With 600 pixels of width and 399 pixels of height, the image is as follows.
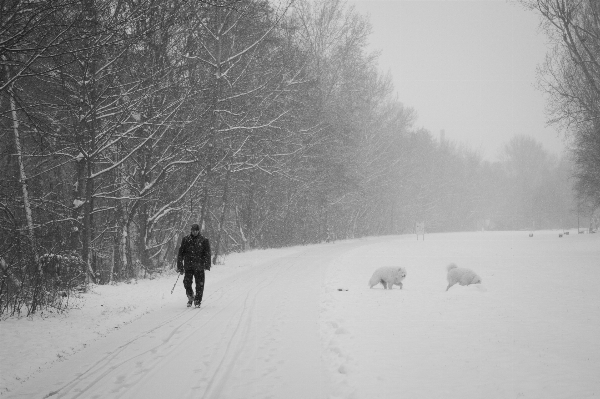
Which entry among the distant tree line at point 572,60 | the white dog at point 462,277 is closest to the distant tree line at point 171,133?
the white dog at point 462,277

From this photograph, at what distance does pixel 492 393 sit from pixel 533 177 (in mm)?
98147

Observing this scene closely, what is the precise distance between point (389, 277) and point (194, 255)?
5825 mm

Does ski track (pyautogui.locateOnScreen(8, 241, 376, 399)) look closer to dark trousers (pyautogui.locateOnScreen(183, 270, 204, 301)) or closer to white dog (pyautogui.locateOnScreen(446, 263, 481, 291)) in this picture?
dark trousers (pyautogui.locateOnScreen(183, 270, 204, 301))

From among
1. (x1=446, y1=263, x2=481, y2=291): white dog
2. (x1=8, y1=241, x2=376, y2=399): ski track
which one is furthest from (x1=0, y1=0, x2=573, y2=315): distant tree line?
(x1=446, y1=263, x2=481, y2=291): white dog

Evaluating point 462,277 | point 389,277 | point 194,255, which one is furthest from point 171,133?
point 462,277

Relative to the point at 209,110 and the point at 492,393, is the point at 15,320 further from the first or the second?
the point at 209,110

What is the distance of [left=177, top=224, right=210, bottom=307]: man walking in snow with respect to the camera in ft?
29.8

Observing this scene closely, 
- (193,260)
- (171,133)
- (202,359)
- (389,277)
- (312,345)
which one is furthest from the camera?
(171,133)

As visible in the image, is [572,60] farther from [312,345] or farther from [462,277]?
[312,345]

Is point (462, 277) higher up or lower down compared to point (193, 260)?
lower down

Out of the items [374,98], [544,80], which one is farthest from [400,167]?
[544,80]

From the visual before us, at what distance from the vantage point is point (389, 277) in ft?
37.9

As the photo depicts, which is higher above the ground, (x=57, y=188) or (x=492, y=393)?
(x=57, y=188)

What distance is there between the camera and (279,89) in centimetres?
1859
